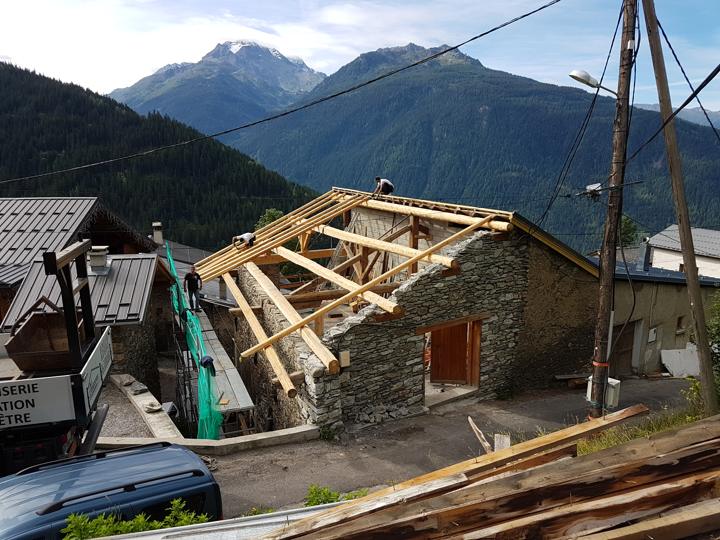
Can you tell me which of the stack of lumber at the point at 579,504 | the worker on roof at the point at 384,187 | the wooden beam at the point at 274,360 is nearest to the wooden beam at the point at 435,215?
the worker on roof at the point at 384,187

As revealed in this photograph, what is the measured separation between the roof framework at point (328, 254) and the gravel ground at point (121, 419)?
Result: 2.45 m

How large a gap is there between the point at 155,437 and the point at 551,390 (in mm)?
10030

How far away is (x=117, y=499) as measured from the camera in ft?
18.1

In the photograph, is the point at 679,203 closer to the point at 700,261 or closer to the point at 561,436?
the point at 561,436

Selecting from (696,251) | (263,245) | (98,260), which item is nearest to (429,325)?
(263,245)

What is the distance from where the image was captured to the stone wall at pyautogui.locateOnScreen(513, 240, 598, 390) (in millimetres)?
13625

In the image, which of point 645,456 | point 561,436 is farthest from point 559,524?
point 561,436

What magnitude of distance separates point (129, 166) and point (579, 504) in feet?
282

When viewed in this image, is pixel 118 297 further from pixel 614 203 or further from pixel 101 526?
pixel 614 203

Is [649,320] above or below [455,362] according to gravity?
above

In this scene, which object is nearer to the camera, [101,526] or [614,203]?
[101,526]

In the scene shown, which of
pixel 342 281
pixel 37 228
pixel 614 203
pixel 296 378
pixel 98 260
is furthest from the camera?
pixel 37 228

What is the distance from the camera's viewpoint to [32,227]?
14.0 meters

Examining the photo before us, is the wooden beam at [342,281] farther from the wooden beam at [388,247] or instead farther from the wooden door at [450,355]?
the wooden door at [450,355]
